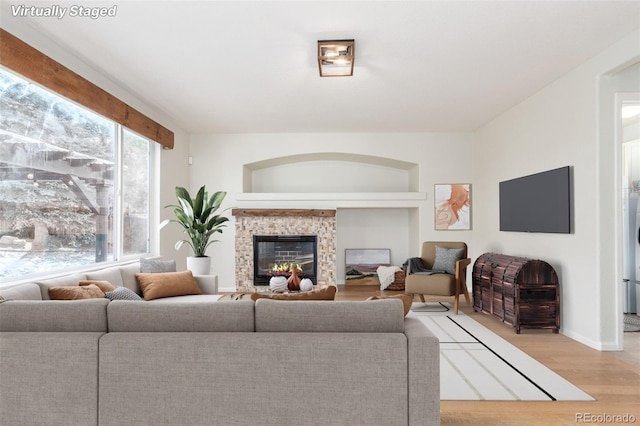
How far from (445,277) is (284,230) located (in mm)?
2818

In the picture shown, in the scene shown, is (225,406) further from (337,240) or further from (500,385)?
(337,240)

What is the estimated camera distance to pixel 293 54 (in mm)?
3879

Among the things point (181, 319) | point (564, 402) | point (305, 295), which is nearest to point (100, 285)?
point (181, 319)

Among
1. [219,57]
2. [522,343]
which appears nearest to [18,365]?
[219,57]

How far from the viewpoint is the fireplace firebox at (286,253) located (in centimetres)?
721

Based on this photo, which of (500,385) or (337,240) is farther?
(337,240)

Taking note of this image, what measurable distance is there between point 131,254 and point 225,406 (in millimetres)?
3748

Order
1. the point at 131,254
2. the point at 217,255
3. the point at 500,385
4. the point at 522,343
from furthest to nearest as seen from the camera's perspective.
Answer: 1. the point at 217,255
2. the point at 131,254
3. the point at 522,343
4. the point at 500,385

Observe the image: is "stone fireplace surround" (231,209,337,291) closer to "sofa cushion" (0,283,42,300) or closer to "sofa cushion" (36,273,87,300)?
"sofa cushion" (36,273,87,300)

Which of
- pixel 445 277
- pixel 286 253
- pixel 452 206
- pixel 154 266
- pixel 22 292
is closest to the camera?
pixel 22 292

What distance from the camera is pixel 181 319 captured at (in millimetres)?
2195

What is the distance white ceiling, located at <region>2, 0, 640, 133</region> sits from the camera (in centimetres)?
310

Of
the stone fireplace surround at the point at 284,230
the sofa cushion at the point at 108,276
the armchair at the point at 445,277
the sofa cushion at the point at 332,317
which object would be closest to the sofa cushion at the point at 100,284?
the sofa cushion at the point at 108,276

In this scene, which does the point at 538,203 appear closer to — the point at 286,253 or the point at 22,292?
the point at 286,253
